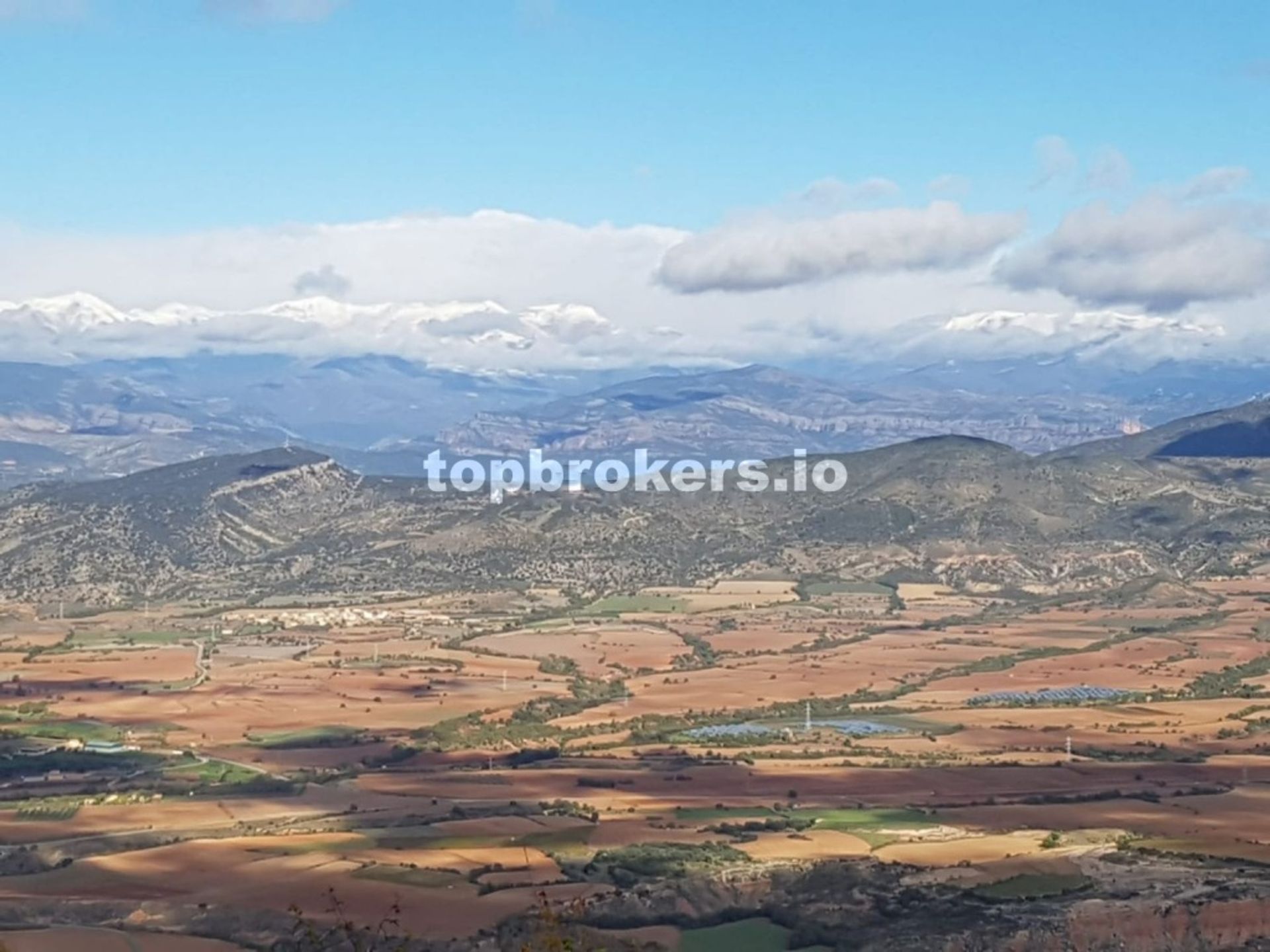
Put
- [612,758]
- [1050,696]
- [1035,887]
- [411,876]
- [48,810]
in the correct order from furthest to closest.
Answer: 1. [1050,696]
2. [612,758]
3. [48,810]
4. [411,876]
5. [1035,887]

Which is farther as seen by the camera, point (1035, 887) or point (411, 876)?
point (411, 876)

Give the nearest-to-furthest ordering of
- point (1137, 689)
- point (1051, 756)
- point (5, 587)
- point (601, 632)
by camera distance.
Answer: point (1051, 756) < point (1137, 689) < point (601, 632) < point (5, 587)

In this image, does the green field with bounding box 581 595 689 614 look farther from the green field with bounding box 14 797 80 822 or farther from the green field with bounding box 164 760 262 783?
the green field with bounding box 14 797 80 822

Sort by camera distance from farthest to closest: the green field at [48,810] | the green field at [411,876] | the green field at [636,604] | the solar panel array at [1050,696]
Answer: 1. the green field at [636,604]
2. the solar panel array at [1050,696]
3. the green field at [48,810]
4. the green field at [411,876]

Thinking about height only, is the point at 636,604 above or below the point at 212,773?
below

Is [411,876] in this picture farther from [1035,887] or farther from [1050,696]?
[1050,696]

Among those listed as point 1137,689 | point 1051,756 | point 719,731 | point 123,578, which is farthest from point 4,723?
point 123,578

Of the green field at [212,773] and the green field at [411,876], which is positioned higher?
the green field at [411,876]

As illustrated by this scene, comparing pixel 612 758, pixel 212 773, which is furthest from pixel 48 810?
pixel 612 758

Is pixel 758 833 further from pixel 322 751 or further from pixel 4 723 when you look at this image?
pixel 4 723

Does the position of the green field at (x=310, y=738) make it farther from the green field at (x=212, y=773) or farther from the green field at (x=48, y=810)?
the green field at (x=48, y=810)

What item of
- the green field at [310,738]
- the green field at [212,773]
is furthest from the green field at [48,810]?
the green field at [310,738]
